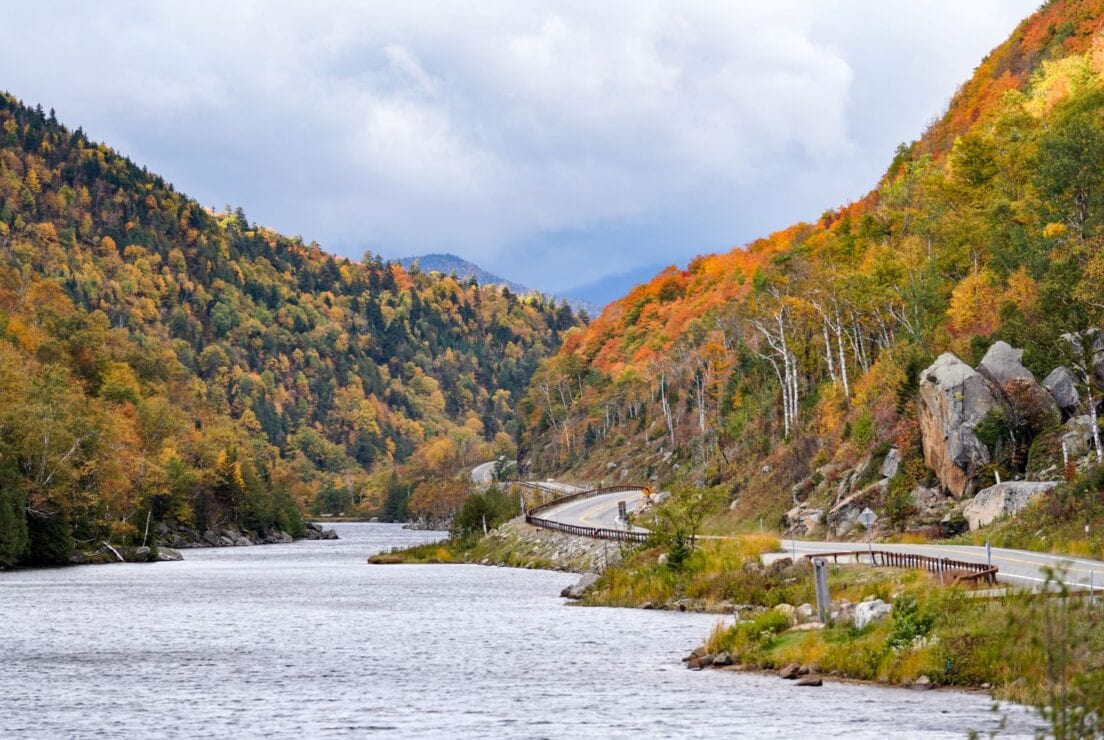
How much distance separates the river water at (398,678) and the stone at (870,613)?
3.16m

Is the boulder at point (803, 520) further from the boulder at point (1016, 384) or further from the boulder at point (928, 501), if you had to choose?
the boulder at point (1016, 384)

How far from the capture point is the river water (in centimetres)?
2691

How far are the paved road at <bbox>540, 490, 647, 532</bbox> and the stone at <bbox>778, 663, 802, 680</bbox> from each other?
58712mm

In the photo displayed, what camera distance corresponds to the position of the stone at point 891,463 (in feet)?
215

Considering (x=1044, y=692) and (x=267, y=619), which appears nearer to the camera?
(x=1044, y=692)

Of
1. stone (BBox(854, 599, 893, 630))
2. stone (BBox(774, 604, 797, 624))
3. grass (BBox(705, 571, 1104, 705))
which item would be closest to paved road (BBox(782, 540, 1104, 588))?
grass (BBox(705, 571, 1104, 705))

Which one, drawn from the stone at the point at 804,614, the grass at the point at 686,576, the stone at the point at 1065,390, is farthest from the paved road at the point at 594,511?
the stone at the point at 804,614

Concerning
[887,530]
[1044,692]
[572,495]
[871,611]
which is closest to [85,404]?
[572,495]

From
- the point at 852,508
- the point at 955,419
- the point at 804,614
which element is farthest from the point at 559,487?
the point at 804,614

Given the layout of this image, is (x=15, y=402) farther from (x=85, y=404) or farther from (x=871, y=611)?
(x=871, y=611)

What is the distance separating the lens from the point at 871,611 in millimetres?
33812

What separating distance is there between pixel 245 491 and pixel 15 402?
76.4m

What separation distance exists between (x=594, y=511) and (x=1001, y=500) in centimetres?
6225

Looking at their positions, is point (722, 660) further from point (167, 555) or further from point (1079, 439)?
point (167, 555)
